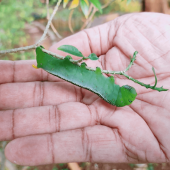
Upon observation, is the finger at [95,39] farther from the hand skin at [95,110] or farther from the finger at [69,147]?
the finger at [69,147]

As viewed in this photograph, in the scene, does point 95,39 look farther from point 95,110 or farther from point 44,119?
point 44,119

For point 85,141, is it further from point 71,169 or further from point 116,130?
point 71,169

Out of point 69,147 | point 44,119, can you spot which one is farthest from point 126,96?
point 44,119

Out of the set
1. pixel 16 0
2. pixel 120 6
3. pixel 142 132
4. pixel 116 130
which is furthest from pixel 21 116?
pixel 120 6

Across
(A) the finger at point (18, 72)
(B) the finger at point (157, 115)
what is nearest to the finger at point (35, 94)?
(A) the finger at point (18, 72)

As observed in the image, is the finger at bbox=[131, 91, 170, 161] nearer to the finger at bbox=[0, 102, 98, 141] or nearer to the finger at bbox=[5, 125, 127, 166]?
the finger at bbox=[5, 125, 127, 166]
